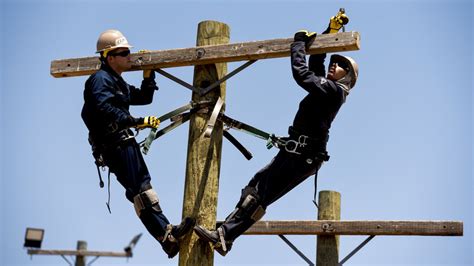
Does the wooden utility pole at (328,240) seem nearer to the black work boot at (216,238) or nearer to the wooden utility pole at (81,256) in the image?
the black work boot at (216,238)

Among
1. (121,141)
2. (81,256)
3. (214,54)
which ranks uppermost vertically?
(214,54)

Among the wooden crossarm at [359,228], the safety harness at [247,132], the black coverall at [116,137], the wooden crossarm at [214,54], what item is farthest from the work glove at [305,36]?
the wooden crossarm at [359,228]

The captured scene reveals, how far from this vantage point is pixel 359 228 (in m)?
13.2

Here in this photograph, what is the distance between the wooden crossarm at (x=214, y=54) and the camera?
387 inches

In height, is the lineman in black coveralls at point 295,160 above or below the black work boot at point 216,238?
above

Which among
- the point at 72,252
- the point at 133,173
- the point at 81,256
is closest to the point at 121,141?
the point at 133,173

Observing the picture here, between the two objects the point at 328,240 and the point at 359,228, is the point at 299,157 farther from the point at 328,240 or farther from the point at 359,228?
the point at 328,240

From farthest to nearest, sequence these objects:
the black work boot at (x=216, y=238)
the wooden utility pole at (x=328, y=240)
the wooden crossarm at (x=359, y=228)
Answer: the wooden utility pole at (x=328, y=240) → the wooden crossarm at (x=359, y=228) → the black work boot at (x=216, y=238)

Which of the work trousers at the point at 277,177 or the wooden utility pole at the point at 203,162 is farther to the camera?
the work trousers at the point at 277,177

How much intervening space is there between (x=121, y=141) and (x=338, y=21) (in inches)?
82.6

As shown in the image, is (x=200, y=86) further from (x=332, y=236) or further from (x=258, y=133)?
(x=332, y=236)

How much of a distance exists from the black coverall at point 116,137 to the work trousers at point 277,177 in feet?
2.24

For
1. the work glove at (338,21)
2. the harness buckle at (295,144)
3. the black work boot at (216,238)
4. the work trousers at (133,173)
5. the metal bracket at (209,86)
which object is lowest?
the black work boot at (216,238)

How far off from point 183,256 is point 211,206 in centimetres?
48
